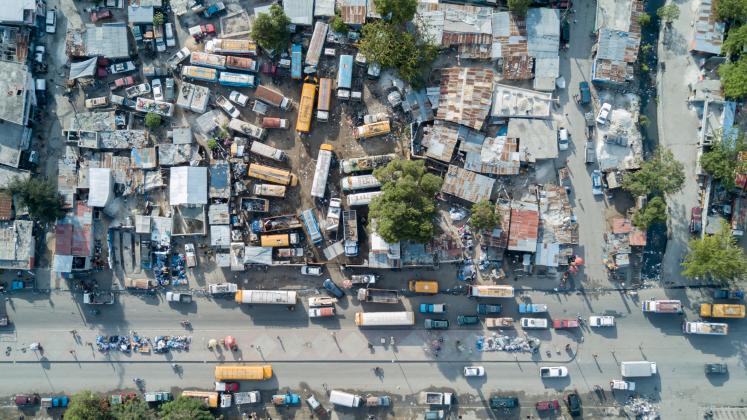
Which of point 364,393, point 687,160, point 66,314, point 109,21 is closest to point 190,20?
point 109,21

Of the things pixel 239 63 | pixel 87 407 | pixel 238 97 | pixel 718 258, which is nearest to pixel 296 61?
pixel 239 63

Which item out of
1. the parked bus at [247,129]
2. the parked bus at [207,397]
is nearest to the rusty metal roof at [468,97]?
the parked bus at [247,129]

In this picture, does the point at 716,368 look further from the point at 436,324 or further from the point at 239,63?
the point at 239,63

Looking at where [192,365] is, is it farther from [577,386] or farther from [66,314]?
[577,386]

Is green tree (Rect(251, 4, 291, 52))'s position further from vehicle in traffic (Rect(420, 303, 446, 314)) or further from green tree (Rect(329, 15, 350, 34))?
vehicle in traffic (Rect(420, 303, 446, 314))

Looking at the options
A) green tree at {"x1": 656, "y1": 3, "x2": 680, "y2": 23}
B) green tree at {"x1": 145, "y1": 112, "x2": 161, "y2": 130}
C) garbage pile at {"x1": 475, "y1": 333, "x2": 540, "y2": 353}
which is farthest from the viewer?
green tree at {"x1": 145, "y1": 112, "x2": 161, "y2": 130}

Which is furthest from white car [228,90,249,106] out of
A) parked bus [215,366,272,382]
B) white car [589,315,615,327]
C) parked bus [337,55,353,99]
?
white car [589,315,615,327]
